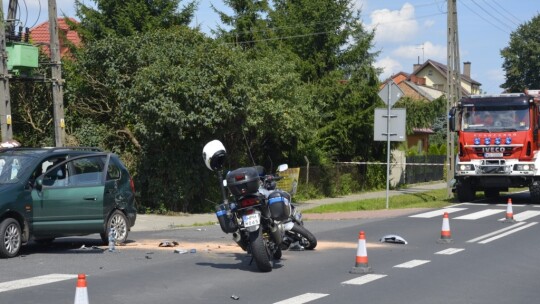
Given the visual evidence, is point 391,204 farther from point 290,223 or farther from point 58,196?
point 58,196

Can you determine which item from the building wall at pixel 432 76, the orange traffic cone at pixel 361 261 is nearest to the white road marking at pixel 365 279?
the orange traffic cone at pixel 361 261

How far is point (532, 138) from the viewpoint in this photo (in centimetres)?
2514

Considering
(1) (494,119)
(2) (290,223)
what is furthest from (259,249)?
(1) (494,119)

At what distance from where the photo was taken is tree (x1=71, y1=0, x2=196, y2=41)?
98.3ft

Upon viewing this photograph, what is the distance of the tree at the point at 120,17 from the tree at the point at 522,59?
59041 mm

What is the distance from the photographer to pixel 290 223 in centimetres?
1206

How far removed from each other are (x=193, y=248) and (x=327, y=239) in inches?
117

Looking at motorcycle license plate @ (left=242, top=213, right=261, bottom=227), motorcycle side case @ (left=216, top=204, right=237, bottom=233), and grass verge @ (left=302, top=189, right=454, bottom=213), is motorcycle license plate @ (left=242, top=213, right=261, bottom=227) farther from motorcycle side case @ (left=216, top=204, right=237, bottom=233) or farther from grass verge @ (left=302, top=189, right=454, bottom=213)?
grass verge @ (left=302, top=189, right=454, bottom=213)

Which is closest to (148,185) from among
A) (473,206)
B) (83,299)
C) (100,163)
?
(100,163)

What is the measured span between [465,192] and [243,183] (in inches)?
683

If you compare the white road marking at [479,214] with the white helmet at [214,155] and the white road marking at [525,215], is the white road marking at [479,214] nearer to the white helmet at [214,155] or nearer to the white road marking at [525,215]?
the white road marking at [525,215]

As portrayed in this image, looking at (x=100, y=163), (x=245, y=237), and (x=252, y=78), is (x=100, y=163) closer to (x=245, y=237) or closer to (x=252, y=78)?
(x=245, y=237)

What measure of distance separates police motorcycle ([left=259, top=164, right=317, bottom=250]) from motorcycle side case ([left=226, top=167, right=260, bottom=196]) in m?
0.37

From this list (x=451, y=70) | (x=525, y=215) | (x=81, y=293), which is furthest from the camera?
(x=451, y=70)
